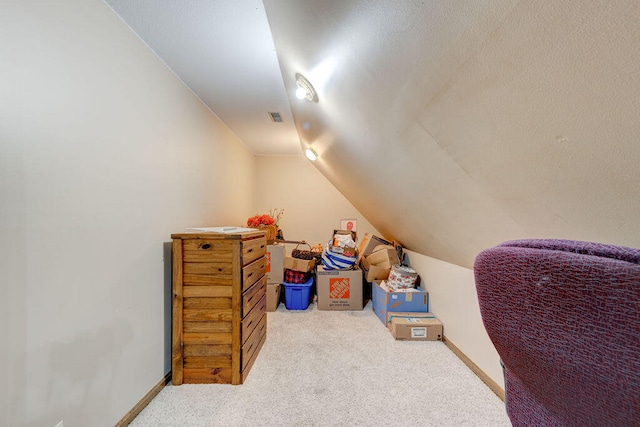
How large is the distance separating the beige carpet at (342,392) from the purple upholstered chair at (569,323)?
133 centimetres

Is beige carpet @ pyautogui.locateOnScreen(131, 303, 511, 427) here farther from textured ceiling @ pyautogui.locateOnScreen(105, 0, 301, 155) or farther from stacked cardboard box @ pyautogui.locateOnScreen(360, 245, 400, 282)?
textured ceiling @ pyautogui.locateOnScreen(105, 0, 301, 155)

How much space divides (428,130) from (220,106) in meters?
2.08

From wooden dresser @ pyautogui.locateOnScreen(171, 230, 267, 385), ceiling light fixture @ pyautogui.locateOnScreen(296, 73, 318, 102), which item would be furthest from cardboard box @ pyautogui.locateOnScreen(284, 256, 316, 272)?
ceiling light fixture @ pyautogui.locateOnScreen(296, 73, 318, 102)

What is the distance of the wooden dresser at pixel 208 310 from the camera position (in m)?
1.79

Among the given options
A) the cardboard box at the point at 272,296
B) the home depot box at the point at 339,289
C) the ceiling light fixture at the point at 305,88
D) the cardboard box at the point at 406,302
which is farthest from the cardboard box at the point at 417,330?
the ceiling light fixture at the point at 305,88

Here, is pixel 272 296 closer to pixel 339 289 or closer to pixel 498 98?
pixel 339 289

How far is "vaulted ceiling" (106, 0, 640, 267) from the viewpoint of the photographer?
1.81 ft

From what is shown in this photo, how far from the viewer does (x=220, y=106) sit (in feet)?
8.25

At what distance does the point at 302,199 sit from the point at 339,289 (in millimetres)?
1706

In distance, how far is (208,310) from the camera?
1824 mm

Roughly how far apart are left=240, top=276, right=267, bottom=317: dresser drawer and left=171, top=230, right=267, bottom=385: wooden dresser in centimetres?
4

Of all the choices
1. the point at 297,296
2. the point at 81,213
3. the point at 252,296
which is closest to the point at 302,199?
the point at 297,296

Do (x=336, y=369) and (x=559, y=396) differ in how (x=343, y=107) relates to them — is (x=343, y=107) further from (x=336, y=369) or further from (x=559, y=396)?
(x=336, y=369)

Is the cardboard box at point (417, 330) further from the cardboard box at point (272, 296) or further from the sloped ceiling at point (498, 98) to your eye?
the cardboard box at point (272, 296)
